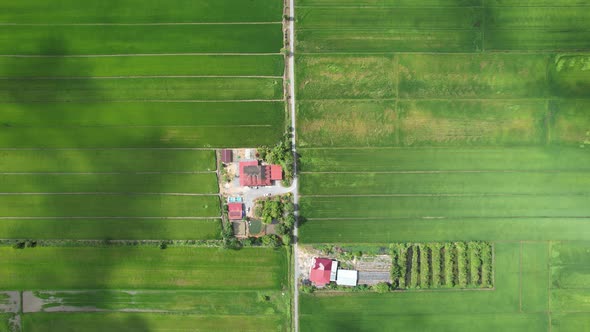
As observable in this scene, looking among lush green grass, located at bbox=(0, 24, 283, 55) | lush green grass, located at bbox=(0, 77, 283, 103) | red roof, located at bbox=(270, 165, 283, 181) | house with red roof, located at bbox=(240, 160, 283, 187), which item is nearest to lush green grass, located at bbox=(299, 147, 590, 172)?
red roof, located at bbox=(270, 165, 283, 181)

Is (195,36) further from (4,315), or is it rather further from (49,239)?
(4,315)

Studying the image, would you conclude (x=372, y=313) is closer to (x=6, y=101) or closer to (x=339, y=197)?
Result: (x=339, y=197)

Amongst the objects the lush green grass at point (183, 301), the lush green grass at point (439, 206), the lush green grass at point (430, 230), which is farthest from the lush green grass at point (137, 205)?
the lush green grass at point (430, 230)

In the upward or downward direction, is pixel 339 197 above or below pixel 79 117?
below

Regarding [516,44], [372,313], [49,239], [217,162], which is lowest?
[372,313]

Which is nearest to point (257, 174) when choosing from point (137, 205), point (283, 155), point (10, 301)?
point (283, 155)

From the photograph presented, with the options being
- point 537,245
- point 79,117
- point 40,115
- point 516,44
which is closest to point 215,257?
point 79,117
